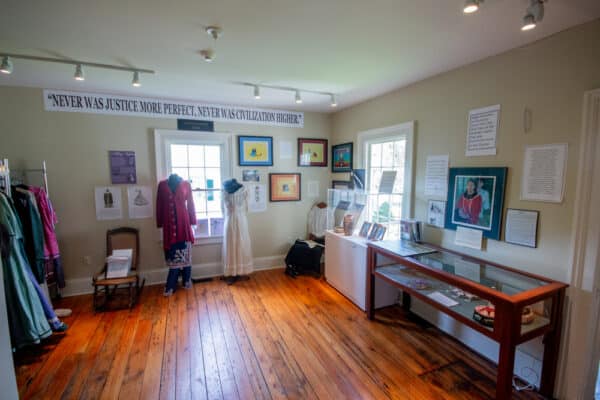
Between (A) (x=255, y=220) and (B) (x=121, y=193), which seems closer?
(B) (x=121, y=193)

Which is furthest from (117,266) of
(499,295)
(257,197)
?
(499,295)

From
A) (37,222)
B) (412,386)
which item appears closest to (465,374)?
(412,386)

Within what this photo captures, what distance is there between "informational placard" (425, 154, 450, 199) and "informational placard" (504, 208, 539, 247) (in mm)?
583

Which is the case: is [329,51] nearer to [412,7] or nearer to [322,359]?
[412,7]

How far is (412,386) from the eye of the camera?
1969 millimetres

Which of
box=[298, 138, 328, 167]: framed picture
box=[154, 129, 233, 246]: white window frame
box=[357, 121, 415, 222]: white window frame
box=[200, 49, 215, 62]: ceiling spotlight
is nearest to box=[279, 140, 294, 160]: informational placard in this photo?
box=[298, 138, 328, 167]: framed picture

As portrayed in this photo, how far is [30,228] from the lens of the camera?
2.60 meters

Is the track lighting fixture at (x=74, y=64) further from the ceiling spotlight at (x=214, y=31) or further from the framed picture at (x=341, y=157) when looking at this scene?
the framed picture at (x=341, y=157)

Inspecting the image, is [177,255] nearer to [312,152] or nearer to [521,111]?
[312,152]

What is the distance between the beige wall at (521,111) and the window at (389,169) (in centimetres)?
18

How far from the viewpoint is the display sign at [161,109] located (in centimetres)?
314

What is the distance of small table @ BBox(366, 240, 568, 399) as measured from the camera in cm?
162

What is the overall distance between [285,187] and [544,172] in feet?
10.1

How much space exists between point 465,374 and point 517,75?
89.4 inches
